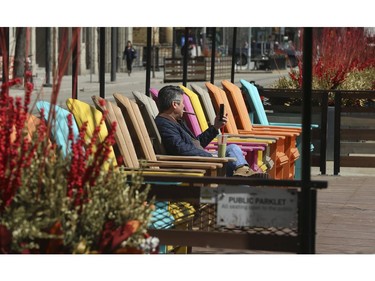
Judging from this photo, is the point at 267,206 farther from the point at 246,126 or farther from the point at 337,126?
the point at 337,126

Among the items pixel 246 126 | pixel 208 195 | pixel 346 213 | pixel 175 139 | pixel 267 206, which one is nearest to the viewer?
pixel 267 206

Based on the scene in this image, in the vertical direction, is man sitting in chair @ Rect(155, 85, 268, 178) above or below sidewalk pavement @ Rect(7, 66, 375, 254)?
above

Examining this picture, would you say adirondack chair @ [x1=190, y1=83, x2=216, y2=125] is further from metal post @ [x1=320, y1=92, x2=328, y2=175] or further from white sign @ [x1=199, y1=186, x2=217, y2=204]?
white sign @ [x1=199, y1=186, x2=217, y2=204]

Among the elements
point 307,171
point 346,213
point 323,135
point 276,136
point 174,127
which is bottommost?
point 346,213

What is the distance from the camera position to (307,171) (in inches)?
201

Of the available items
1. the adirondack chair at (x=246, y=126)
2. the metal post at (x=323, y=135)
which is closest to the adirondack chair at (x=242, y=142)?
the adirondack chair at (x=246, y=126)

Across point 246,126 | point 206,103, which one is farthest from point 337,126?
point 206,103

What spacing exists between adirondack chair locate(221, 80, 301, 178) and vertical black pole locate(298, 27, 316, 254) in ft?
20.7

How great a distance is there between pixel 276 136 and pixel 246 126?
3.09 feet

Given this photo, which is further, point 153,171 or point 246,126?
point 246,126

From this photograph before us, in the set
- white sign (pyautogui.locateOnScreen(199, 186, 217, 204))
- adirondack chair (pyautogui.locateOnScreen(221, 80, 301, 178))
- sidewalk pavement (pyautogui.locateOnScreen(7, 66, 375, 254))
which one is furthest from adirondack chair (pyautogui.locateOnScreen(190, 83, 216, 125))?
white sign (pyautogui.locateOnScreen(199, 186, 217, 204))

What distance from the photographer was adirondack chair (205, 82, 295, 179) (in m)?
10.9
